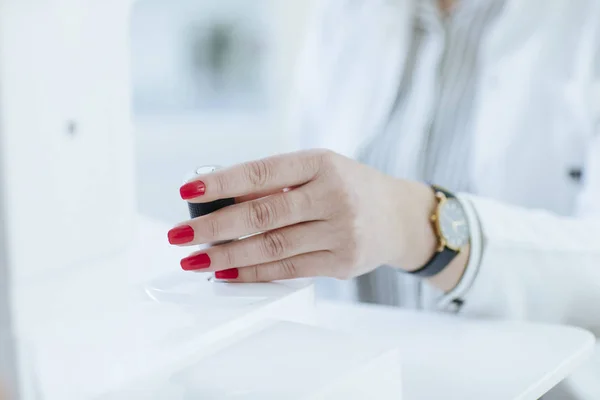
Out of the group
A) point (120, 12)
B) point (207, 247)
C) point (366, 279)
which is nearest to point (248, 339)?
point (207, 247)

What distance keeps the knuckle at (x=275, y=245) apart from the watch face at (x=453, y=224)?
19 cm

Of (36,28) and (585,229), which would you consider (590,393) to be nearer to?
(585,229)

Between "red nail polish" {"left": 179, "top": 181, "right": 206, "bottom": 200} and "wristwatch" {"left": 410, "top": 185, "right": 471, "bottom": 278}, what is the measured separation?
27 cm

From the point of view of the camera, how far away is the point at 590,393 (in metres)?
0.62

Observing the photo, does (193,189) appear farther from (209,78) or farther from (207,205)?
(209,78)

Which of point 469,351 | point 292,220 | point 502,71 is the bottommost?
point 469,351

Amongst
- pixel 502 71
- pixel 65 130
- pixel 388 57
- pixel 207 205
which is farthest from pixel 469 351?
pixel 388 57

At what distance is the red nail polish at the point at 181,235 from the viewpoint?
0.55m

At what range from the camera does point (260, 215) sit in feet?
1.90

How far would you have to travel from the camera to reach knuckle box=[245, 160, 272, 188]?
562 millimetres

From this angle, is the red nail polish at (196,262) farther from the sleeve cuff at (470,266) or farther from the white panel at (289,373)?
the sleeve cuff at (470,266)

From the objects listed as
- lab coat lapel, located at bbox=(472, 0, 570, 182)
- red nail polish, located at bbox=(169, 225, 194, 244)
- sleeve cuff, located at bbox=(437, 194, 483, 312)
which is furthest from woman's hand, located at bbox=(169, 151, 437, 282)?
lab coat lapel, located at bbox=(472, 0, 570, 182)

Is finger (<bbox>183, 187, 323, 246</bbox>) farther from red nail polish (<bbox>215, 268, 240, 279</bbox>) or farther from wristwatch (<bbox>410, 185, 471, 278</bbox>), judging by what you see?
wristwatch (<bbox>410, 185, 471, 278</bbox>)

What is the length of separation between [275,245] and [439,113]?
0.55 m
